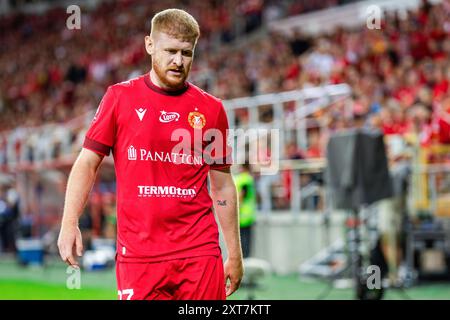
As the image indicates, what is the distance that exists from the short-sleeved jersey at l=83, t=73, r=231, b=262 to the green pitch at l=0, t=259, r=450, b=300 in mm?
7677

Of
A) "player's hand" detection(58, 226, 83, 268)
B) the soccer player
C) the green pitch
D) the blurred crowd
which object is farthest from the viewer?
the blurred crowd

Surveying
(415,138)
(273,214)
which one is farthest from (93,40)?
(415,138)

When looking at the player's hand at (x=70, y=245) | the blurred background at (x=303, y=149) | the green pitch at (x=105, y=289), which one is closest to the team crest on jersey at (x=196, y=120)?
the player's hand at (x=70, y=245)

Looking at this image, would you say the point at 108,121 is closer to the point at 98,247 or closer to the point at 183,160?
the point at 183,160

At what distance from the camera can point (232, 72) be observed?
25.4 meters

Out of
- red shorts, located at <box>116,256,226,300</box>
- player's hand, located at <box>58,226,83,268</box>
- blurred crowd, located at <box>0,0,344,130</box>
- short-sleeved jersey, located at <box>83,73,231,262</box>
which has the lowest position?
red shorts, located at <box>116,256,226,300</box>

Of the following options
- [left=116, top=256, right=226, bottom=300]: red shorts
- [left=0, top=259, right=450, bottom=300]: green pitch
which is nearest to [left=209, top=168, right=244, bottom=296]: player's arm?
[left=116, top=256, right=226, bottom=300]: red shorts

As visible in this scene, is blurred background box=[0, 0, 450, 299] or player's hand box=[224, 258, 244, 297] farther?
blurred background box=[0, 0, 450, 299]

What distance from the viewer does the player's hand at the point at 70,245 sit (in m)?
5.29

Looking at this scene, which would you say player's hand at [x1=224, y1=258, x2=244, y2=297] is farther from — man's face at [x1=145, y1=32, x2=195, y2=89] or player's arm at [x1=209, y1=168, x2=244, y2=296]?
man's face at [x1=145, y1=32, x2=195, y2=89]

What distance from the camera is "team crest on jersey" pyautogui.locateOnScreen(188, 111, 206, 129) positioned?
561 centimetres

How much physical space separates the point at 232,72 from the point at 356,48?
13.9 feet

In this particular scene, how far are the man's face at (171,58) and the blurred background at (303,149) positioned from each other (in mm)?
6748

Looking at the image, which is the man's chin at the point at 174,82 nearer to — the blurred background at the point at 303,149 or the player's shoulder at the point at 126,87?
the player's shoulder at the point at 126,87
